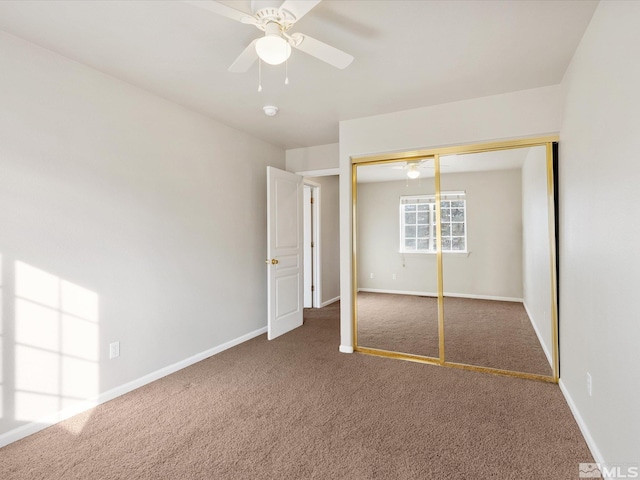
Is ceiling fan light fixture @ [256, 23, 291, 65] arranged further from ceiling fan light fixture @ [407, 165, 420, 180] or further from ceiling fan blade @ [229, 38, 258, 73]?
ceiling fan light fixture @ [407, 165, 420, 180]

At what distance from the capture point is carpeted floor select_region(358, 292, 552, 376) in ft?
10.5

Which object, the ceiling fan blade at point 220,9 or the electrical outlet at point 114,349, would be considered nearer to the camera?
the ceiling fan blade at point 220,9

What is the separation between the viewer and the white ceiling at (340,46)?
74.5 inches

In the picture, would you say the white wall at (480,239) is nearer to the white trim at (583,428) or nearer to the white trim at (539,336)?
the white trim at (539,336)

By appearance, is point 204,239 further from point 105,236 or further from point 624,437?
point 624,437

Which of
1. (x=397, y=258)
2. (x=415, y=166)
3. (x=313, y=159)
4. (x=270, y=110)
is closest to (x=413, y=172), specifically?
(x=415, y=166)

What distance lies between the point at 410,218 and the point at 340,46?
75.2 inches

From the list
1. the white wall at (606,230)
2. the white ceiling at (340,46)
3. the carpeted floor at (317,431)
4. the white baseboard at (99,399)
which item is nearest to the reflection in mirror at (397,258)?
the carpeted floor at (317,431)

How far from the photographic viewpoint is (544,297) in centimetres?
307

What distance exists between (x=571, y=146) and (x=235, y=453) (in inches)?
118

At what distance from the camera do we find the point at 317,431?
2205 mm

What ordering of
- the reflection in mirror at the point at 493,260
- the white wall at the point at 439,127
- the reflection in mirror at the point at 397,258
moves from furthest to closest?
the reflection in mirror at the point at 397,258 → the reflection in mirror at the point at 493,260 → the white wall at the point at 439,127

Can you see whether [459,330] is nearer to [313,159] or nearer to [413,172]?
[413,172]

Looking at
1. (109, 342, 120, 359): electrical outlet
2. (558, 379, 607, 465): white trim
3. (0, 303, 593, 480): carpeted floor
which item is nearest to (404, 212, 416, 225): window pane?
(0, 303, 593, 480): carpeted floor
